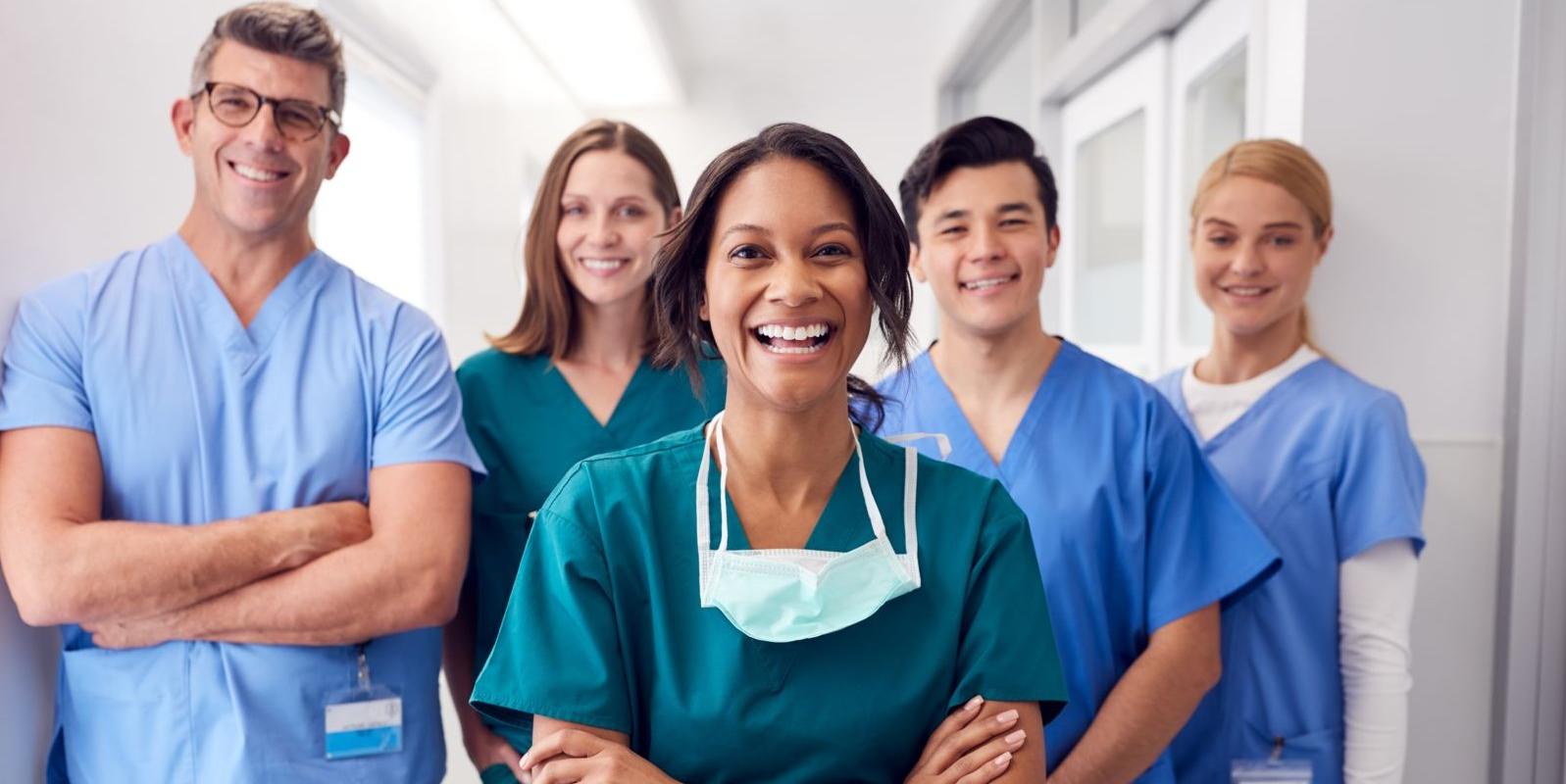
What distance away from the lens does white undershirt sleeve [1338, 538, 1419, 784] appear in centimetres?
153

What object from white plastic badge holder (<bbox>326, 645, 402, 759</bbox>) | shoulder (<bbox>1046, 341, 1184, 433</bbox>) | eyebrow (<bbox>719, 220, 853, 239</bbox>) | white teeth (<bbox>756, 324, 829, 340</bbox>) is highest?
eyebrow (<bbox>719, 220, 853, 239</bbox>)

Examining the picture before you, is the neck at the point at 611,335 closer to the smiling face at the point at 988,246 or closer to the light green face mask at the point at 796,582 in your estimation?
the smiling face at the point at 988,246

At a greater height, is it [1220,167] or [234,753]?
[1220,167]

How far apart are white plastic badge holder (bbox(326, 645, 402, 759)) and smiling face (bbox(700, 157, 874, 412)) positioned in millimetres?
695

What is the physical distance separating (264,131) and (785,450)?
818 mm

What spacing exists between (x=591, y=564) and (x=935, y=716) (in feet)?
1.25

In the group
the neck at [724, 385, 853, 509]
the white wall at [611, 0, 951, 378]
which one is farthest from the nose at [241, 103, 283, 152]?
the white wall at [611, 0, 951, 378]

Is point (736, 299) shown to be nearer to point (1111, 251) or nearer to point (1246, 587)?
point (1246, 587)

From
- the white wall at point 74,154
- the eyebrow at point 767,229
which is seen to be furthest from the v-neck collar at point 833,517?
the white wall at point 74,154

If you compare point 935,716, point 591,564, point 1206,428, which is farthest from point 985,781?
point 1206,428

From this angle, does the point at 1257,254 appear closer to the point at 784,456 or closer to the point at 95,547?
the point at 784,456

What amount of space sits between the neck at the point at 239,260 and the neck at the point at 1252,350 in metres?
1.42

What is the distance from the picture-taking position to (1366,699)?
155cm

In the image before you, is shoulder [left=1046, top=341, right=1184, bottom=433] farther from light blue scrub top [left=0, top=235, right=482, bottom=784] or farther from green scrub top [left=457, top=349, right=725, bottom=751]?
light blue scrub top [left=0, top=235, right=482, bottom=784]
